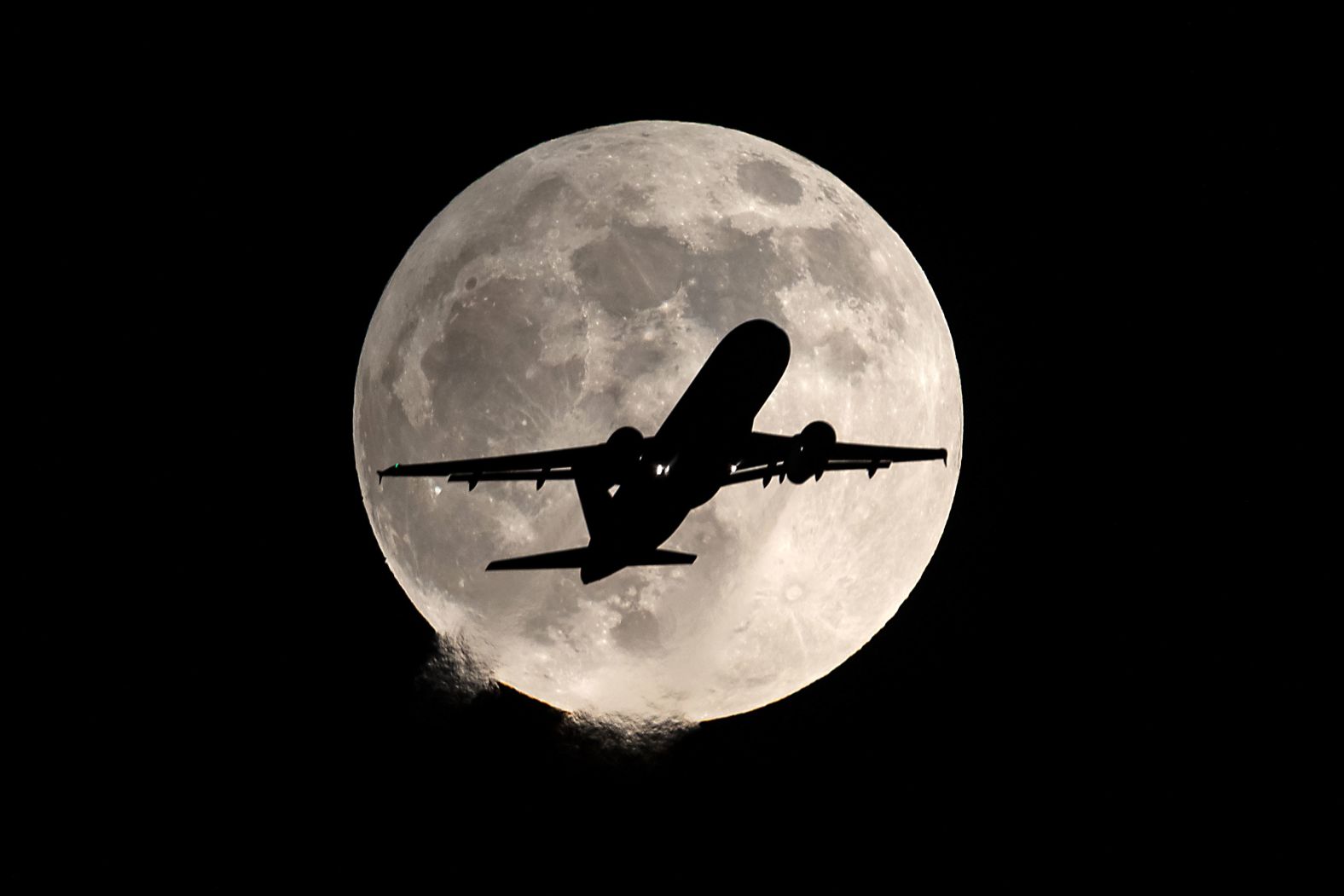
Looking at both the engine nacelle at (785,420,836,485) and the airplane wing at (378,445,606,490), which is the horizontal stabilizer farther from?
the engine nacelle at (785,420,836,485)

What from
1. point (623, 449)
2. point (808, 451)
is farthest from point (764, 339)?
point (623, 449)

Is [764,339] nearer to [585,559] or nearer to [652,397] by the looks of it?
[652,397]

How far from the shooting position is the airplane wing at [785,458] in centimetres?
1309

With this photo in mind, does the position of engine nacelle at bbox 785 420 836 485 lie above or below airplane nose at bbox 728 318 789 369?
below

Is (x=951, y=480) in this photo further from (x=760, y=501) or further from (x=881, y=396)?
(x=760, y=501)

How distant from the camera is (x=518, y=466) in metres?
13.1

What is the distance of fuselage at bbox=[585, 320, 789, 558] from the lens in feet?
41.9

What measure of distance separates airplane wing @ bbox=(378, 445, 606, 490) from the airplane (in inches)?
0.5

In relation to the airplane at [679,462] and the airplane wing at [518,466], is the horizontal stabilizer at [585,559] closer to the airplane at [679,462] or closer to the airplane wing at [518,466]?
the airplane at [679,462]

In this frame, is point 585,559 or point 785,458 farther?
point 585,559

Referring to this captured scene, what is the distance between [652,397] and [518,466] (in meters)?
1.70

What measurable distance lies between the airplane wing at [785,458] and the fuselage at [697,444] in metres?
0.13

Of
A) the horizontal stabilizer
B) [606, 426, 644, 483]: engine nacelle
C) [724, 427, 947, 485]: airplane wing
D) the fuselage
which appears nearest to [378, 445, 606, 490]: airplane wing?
[606, 426, 644, 483]: engine nacelle

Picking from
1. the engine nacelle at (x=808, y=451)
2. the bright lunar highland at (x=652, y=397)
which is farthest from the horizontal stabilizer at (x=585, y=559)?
the engine nacelle at (x=808, y=451)
